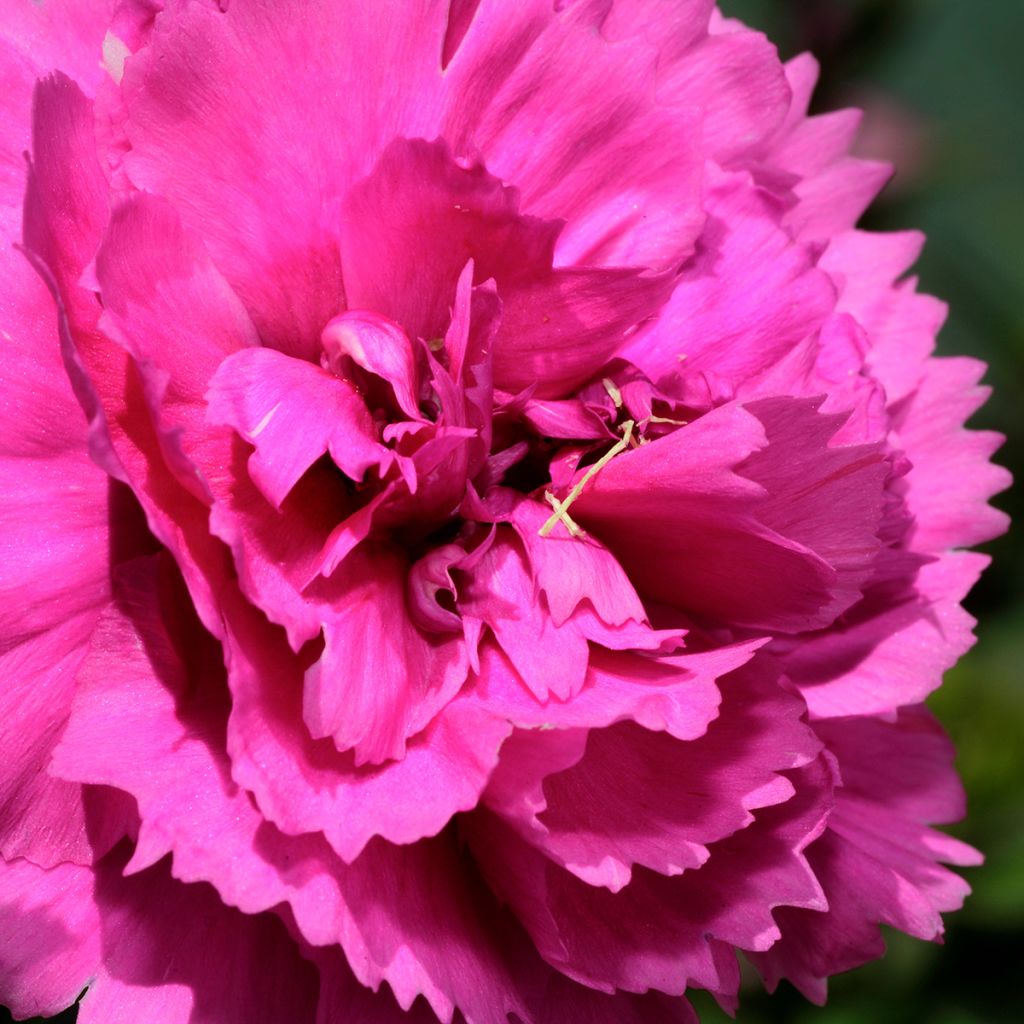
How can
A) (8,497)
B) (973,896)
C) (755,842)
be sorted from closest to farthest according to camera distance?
1. (8,497)
2. (755,842)
3. (973,896)

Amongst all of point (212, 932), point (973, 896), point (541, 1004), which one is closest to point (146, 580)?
point (212, 932)

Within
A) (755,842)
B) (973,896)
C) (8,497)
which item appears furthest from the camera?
(973,896)

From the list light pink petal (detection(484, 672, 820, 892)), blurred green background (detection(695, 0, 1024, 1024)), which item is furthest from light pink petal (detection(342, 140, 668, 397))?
blurred green background (detection(695, 0, 1024, 1024))

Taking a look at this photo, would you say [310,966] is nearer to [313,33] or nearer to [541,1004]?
[541,1004]

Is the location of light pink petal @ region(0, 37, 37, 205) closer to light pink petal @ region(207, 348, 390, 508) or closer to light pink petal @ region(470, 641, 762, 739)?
light pink petal @ region(207, 348, 390, 508)

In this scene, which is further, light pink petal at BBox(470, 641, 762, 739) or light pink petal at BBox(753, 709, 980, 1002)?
light pink petal at BBox(753, 709, 980, 1002)

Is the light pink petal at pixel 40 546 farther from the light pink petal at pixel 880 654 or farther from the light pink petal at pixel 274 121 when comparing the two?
the light pink petal at pixel 880 654

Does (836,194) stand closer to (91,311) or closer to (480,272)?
(480,272)
